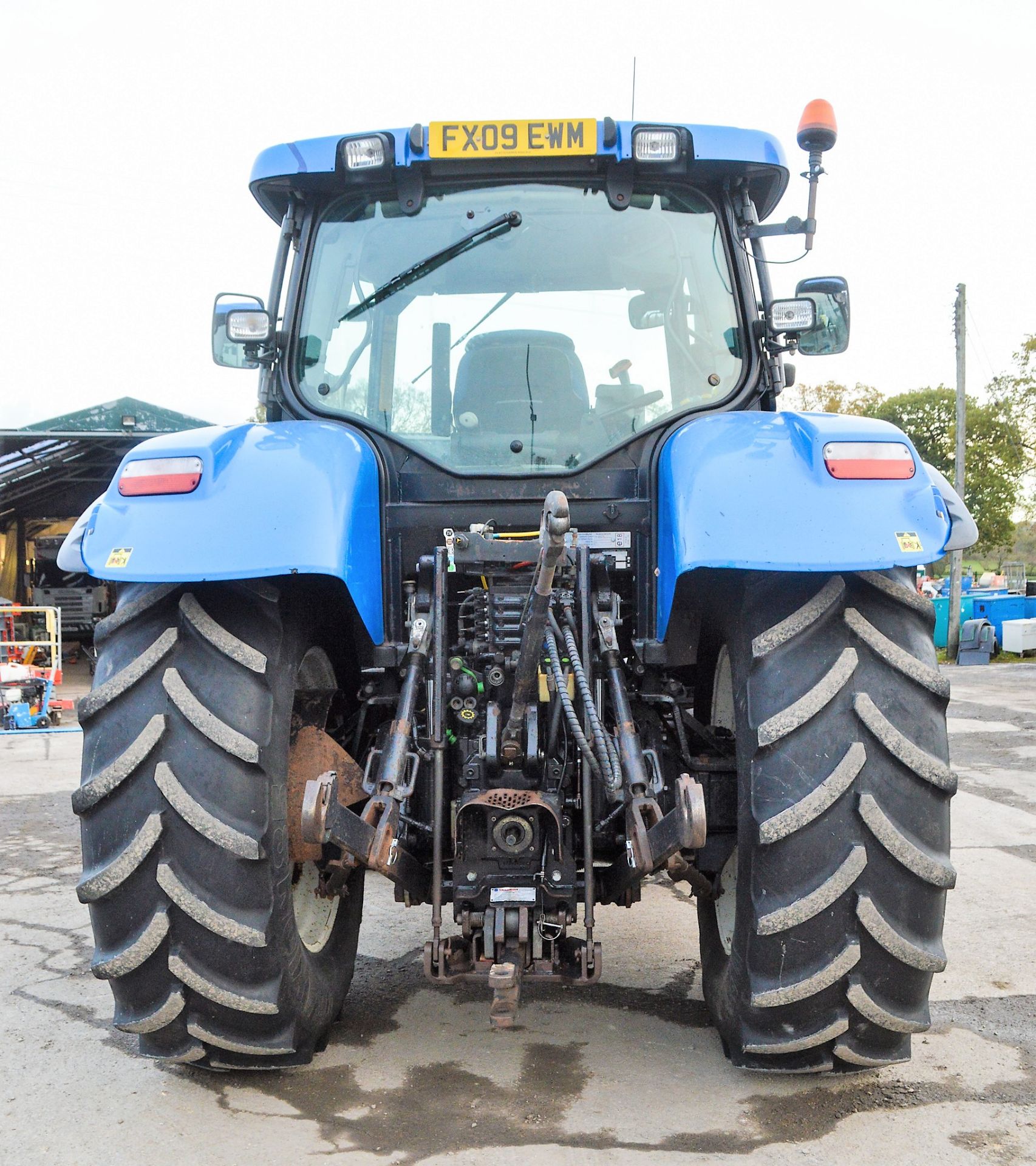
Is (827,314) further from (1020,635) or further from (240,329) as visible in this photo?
(1020,635)

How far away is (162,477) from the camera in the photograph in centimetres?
269

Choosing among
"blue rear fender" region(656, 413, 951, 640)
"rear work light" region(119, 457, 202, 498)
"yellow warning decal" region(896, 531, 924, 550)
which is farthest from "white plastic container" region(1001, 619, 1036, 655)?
"rear work light" region(119, 457, 202, 498)

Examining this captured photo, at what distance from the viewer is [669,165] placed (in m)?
3.43

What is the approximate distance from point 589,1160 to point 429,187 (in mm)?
2821

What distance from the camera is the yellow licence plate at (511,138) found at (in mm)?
3342

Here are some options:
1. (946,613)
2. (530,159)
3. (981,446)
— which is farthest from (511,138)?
(981,446)

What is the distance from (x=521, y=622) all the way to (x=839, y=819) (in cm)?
97

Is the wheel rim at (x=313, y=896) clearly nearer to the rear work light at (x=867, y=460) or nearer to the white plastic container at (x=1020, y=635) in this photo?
the rear work light at (x=867, y=460)

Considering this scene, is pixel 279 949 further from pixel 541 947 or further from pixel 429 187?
pixel 429 187

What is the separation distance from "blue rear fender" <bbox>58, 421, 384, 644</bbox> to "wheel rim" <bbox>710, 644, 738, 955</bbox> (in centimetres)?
100

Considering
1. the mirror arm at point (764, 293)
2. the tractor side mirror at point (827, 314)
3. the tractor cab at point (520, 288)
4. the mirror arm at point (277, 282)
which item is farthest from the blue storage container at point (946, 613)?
the mirror arm at point (277, 282)

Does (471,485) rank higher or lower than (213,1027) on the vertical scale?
higher

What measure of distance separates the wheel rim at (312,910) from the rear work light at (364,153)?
2.12 metres

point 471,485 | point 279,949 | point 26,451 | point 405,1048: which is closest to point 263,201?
point 471,485
